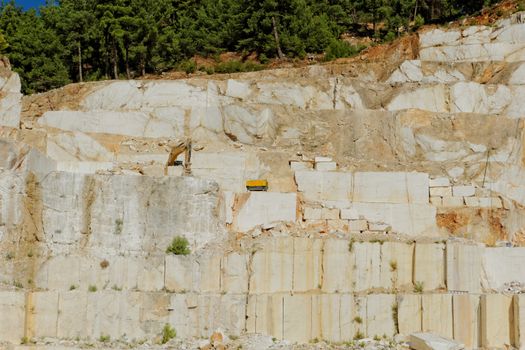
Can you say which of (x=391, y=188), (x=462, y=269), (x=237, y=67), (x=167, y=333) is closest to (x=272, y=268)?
(x=167, y=333)

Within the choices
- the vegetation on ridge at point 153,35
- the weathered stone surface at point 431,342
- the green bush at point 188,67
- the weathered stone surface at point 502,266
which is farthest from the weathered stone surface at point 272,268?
the green bush at point 188,67

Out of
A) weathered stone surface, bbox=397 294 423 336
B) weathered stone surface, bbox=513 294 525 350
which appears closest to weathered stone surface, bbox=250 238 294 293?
weathered stone surface, bbox=397 294 423 336

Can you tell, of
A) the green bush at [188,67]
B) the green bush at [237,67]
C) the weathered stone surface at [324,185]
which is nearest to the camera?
the weathered stone surface at [324,185]

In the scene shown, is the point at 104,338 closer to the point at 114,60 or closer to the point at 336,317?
the point at 336,317

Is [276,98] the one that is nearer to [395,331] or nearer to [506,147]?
[506,147]

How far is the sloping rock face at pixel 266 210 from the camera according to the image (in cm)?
2141

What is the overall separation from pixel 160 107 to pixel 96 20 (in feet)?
43.8

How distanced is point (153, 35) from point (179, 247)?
18.6 meters

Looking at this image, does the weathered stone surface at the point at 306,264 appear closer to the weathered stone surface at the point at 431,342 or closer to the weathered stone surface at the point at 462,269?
the weathered stone surface at the point at 431,342

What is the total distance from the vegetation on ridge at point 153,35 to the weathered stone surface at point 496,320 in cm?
1770

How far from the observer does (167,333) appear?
68.7 feet

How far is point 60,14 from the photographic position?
41844 millimetres

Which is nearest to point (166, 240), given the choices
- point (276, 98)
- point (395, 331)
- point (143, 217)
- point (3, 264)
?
point (143, 217)

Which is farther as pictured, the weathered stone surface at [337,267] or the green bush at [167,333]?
the weathered stone surface at [337,267]
